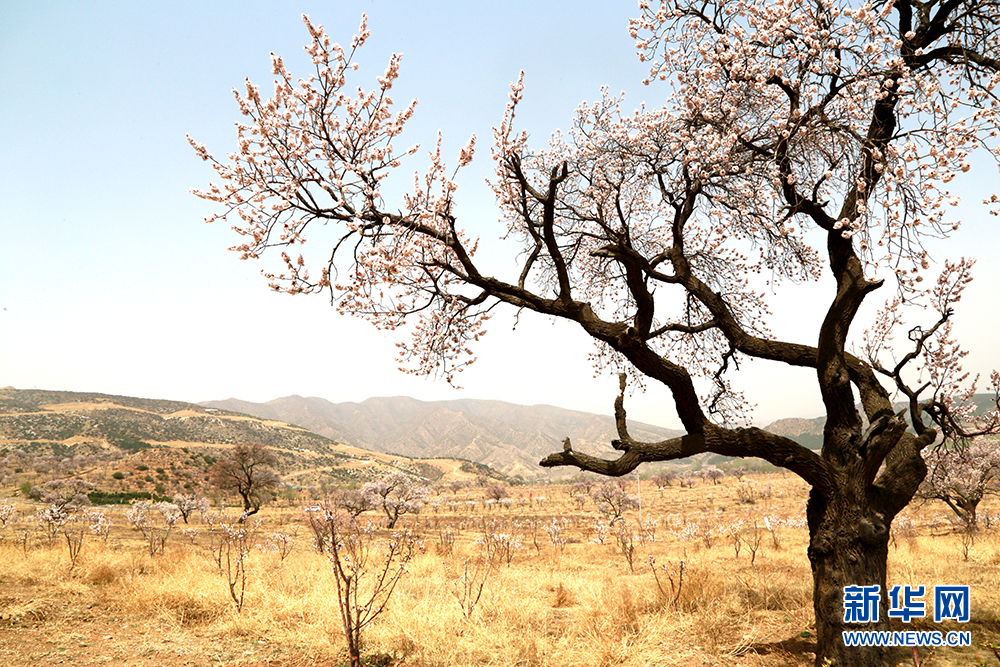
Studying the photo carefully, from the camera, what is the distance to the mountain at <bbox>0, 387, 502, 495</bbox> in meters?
41.3

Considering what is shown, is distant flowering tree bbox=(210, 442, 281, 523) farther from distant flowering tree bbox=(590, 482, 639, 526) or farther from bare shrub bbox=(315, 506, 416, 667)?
distant flowering tree bbox=(590, 482, 639, 526)

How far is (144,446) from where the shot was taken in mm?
54094

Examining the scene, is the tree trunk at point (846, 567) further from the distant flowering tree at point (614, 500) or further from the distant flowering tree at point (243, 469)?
the distant flowering tree at point (243, 469)

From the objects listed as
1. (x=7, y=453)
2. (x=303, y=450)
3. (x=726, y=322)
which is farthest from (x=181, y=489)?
(x=726, y=322)

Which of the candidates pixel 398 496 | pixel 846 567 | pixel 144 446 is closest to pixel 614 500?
pixel 398 496

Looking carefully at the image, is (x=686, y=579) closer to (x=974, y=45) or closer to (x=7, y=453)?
(x=974, y=45)

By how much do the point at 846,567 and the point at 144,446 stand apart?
66933 mm

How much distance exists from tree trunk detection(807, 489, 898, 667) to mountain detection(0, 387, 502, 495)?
4312cm

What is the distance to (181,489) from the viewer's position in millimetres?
39438

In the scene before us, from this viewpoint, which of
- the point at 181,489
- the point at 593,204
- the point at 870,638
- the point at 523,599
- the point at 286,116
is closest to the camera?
the point at 870,638

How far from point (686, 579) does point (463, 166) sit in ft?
23.8

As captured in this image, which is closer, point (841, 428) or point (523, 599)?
point (841, 428)

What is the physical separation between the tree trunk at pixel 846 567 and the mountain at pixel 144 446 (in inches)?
1698

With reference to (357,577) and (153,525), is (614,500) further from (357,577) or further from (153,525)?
(357,577)
